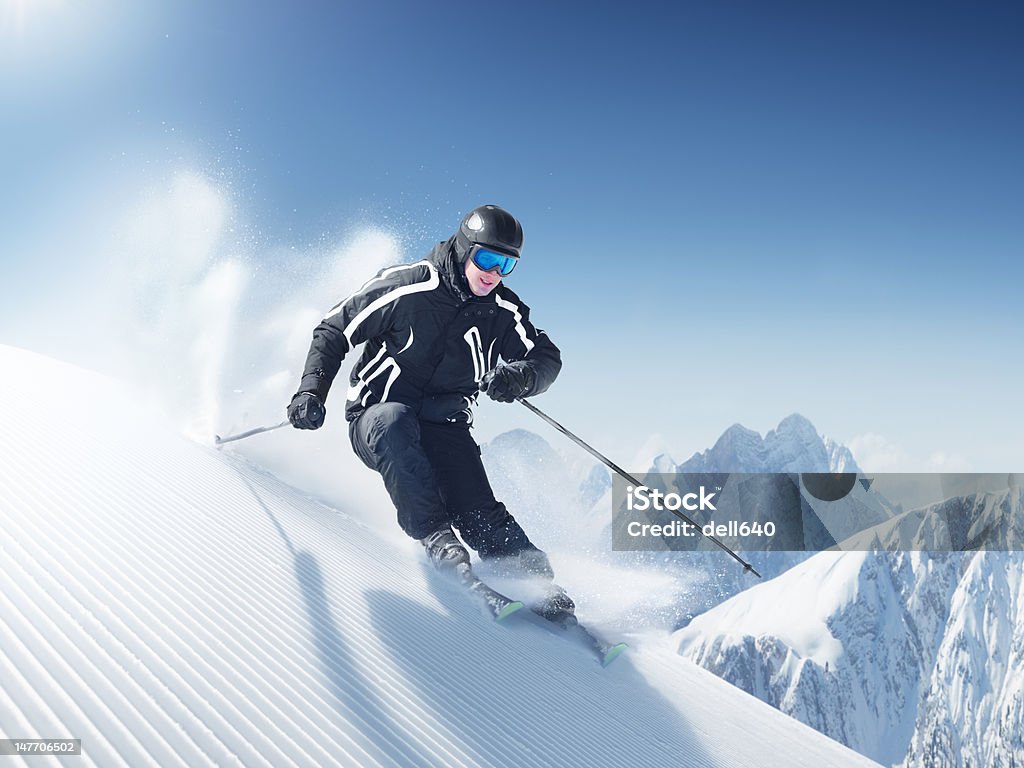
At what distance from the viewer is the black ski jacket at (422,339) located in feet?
16.3

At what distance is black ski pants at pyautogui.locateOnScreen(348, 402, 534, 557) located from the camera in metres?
4.68

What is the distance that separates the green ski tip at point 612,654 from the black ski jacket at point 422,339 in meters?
1.95

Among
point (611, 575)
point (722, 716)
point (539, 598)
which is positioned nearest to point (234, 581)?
point (539, 598)

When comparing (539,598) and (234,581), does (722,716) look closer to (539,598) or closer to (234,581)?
(539,598)

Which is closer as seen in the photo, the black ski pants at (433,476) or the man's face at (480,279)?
the black ski pants at (433,476)

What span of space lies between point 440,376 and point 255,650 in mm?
2783

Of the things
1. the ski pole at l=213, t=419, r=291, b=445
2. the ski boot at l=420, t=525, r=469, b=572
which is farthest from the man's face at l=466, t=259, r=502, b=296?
the ski pole at l=213, t=419, r=291, b=445

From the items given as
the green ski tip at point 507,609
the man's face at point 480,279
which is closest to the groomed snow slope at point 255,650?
the green ski tip at point 507,609

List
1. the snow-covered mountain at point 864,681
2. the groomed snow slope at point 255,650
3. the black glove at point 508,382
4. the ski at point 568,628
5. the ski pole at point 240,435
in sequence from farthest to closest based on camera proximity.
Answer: the snow-covered mountain at point 864,681 → the ski pole at point 240,435 → the black glove at point 508,382 → the ski at point 568,628 → the groomed snow slope at point 255,650

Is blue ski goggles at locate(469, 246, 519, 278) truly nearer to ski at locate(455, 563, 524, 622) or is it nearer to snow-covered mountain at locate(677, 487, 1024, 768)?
ski at locate(455, 563, 524, 622)

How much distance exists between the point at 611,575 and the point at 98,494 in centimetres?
477

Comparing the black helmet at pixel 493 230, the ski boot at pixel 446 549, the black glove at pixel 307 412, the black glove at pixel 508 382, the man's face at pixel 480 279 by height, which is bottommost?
the ski boot at pixel 446 549

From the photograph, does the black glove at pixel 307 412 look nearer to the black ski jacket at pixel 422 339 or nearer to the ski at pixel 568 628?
the black ski jacket at pixel 422 339

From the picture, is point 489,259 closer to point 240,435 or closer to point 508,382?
point 508,382
